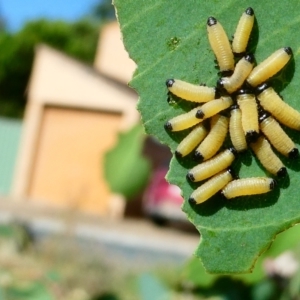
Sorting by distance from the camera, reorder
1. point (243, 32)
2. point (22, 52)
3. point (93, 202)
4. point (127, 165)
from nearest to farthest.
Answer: point (243, 32)
point (127, 165)
point (93, 202)
point (22, 52)

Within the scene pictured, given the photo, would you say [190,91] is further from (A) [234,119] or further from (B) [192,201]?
(B) [192,201]

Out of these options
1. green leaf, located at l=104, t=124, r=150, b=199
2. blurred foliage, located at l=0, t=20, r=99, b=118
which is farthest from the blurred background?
blurred foliage, located at l=0, t=20, r=99, b=118

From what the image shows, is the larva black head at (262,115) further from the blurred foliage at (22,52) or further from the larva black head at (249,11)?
the blurred foliage at (22,52)

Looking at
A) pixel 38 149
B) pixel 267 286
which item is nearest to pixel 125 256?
pixel 38 149

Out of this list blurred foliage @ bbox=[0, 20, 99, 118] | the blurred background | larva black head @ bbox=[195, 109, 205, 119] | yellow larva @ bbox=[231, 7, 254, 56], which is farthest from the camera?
blurred foliage @ bbox=[0, 20, 99, 118]

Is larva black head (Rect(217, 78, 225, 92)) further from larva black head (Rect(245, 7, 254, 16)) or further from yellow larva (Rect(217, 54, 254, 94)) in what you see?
larva black head (Rect(245, 7, 254, 16))

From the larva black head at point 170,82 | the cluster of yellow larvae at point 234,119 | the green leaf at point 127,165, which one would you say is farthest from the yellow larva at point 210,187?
the green leaf at point 127,165

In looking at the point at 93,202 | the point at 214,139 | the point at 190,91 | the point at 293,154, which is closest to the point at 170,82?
the point at 190,91

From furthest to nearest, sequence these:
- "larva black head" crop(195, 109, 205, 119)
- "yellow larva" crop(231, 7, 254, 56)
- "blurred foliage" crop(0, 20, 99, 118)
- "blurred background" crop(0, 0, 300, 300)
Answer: "blurred foliage" crop(0, 20, 99, 118), "blurred background" crop(0, 0, 300, 300), "larva black head" crop(195, 109, 205, 119), "yellow larva" crop(231, 7, 254, 56)
